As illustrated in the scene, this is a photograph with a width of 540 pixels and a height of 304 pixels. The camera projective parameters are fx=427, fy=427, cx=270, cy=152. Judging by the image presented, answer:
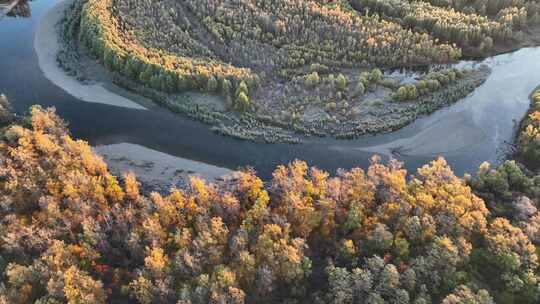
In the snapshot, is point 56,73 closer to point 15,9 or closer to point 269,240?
point 15,9

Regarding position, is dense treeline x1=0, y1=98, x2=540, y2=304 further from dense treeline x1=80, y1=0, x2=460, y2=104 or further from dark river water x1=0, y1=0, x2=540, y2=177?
dense treeline x1=80, y1=0, x2=460, y2=104

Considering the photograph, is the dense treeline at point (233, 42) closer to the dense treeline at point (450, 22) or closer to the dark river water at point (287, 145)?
the dense treeline at point (450, 22)

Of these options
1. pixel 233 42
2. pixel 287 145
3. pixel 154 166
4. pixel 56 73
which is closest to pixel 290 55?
pixel 233 42

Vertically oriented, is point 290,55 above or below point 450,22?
below

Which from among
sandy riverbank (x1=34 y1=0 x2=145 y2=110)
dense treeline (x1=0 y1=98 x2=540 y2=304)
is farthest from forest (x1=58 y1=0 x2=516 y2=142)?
dense treeline (x1=0 y1=98 x2=540 y2=304)

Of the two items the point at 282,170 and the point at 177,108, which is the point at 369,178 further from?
the point at 177,108

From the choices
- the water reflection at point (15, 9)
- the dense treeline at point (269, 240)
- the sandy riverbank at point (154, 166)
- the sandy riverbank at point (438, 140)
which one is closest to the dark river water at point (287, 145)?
the sandy riverbank at point (438, 140)
